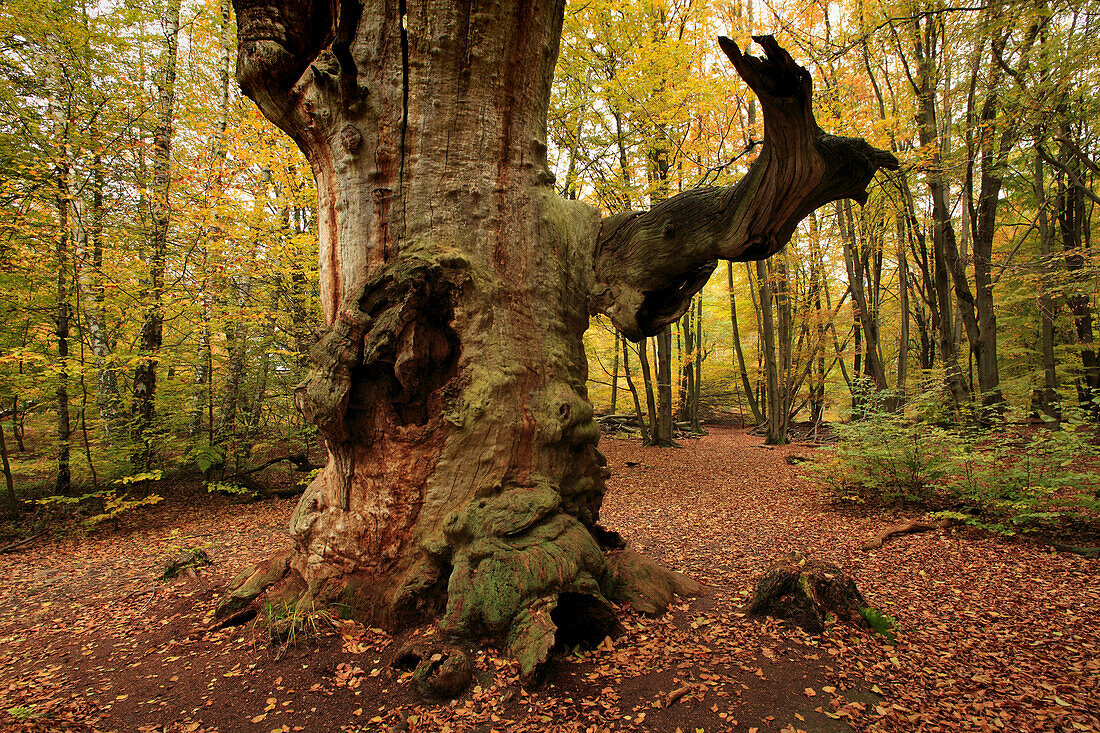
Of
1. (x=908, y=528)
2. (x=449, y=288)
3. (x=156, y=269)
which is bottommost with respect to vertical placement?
(x=908, y=528)

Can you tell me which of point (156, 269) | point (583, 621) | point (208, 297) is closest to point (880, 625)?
point (583, 621)

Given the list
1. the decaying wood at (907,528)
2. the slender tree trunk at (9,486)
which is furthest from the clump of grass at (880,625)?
the slender tree trunk at (9,486)

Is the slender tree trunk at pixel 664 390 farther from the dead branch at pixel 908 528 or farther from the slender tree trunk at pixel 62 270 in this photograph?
the slender tree trunk at pixel 62 270

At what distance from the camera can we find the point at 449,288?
8.93 feet

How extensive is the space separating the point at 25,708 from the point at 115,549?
5093 mm

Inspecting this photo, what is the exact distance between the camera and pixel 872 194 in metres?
11.9

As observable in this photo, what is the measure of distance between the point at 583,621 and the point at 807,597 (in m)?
1.54

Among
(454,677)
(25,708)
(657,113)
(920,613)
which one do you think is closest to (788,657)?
(920,613)

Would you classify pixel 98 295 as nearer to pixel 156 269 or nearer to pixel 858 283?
pixel 156 269

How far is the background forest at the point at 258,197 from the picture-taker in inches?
257

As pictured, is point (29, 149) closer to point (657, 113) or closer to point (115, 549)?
point (115, 549)

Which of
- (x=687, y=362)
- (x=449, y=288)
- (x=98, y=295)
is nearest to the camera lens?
(x=449, y=288)

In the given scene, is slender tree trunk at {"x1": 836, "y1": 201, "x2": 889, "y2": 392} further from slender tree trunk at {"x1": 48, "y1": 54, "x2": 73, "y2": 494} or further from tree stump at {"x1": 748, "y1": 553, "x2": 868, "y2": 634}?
slender tree trunk at {"x1": 48, "y1": 54, "x2": 73, "y2": 494}

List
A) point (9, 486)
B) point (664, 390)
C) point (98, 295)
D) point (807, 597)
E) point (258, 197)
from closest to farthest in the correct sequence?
point (807, 597)
point (9, 486)
point (98, 295)
point (258, 197)
point (664, 390)
